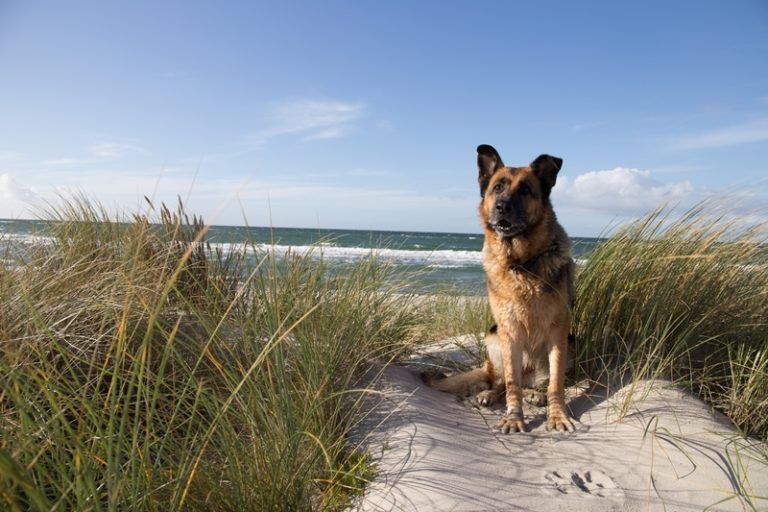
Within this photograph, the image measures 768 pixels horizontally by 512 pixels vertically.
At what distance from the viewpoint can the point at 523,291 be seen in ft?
11.6

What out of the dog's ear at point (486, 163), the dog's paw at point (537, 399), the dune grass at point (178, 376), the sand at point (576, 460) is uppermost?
the dog's ear at point (486, 163)

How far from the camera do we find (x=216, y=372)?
2814 millimetres

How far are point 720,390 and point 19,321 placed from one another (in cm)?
465

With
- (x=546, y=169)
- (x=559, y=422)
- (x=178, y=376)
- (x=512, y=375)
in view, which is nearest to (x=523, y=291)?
(x=512, y=375)

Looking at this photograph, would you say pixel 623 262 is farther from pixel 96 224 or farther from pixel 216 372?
pixel 96 224

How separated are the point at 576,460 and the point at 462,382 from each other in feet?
4.72

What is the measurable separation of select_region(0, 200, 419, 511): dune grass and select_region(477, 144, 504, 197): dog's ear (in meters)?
1.23

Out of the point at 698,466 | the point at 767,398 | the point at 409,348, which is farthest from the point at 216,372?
the point at 767,398

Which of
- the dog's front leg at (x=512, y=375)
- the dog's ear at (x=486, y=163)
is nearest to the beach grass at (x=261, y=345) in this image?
the dog's front leg at (x=512, y=375)

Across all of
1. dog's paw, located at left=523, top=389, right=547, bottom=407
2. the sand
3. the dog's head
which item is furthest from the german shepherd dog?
the sand

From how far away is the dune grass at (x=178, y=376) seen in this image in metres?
1.45

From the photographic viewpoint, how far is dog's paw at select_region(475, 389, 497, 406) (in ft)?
12.5

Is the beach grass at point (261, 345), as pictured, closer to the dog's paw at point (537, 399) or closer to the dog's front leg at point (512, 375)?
the dog's paw at point (537, 399)

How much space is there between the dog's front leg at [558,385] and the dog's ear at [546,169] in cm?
121
